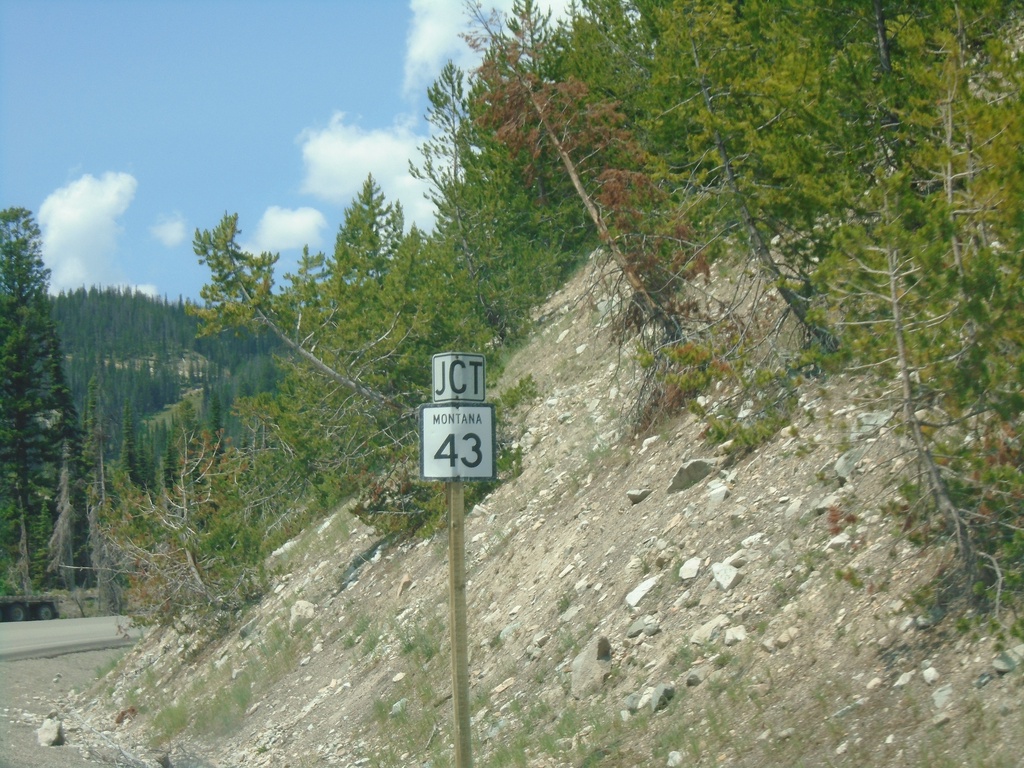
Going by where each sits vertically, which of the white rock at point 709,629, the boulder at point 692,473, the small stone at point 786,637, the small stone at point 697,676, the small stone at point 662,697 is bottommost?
the small stone at point 662,697

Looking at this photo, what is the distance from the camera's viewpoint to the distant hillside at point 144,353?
503 feet

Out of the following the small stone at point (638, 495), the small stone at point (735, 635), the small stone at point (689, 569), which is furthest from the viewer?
the small stone at point (638, 495)

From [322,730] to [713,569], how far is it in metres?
5.67

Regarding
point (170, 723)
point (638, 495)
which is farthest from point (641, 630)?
point (170, 723)

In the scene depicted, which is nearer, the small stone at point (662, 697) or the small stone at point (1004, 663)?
the small stone at point (1004, 663)

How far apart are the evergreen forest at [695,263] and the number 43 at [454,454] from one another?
261cm

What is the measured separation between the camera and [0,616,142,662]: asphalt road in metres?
29.6

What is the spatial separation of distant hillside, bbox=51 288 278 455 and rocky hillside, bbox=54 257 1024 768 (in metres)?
125

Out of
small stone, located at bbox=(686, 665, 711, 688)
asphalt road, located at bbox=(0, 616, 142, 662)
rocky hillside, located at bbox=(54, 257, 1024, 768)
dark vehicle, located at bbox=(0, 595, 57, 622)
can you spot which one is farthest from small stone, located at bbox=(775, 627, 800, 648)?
dark vehicle, located at bbox=(0, 595, 57, 622)

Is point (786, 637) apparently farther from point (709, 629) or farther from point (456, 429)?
point (456, 429)

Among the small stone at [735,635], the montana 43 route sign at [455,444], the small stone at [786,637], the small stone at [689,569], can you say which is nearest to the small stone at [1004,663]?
the small stone at [786,637]

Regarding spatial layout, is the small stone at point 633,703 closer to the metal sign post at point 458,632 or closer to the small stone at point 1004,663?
the metal sign post at point 458,632

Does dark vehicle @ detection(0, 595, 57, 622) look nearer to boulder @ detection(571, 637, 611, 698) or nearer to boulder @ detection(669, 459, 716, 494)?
boulder @ detection(669, 459, 716, 494)

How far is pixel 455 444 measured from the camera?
736cm
